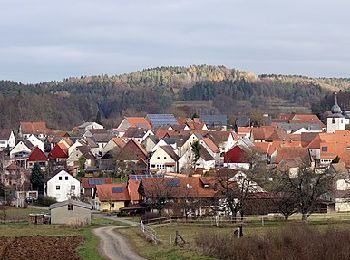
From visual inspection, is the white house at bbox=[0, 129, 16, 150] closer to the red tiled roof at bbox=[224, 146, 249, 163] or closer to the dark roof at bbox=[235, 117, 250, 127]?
the red tiled roof at bbox=[224, 146, 249, 163]

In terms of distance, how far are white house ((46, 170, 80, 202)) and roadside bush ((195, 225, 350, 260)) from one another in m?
32.6

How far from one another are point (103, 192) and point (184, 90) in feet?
481

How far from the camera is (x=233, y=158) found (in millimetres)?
64625

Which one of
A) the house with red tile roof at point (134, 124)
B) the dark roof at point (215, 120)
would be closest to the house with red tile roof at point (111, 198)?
the house with red tile roof at point (134, 124)

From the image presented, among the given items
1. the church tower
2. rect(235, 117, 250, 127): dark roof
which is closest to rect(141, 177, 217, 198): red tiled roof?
the church tower

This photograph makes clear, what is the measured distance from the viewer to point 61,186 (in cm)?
5472

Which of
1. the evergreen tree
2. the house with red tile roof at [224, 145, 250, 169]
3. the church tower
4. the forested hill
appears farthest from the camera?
the forested hill

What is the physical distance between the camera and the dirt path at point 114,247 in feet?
72.9

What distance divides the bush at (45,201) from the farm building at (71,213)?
13.5 m

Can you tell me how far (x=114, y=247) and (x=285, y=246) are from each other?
24.1ft

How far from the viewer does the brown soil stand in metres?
23.2

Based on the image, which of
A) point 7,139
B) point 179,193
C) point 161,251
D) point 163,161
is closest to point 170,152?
point 163,161

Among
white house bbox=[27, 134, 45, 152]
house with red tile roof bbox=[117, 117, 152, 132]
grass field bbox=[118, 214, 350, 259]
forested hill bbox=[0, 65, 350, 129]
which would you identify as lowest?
grass field bbox=[118, 214, 350, 259]

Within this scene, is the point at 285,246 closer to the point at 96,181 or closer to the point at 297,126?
the point at 96,181
